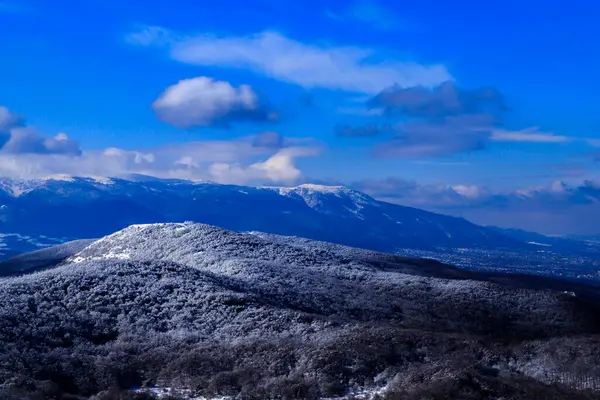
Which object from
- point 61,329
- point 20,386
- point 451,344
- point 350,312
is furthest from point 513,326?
point 20,386

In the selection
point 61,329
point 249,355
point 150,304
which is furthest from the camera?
point 150,304

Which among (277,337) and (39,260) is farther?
(39,260)

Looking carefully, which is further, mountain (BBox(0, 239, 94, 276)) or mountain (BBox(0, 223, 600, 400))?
mountain (BBox(0, 239, 94, 276))

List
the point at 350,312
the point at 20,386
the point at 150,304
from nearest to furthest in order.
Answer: the point at 20,386
the point at 150,304
the point at 350,312

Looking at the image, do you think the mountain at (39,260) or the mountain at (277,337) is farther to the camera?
the mountain at (39,260)

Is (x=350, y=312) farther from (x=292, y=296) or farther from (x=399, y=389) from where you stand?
(x=399, y=389)

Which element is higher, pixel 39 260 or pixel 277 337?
pixel 39 260

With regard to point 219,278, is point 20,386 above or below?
below

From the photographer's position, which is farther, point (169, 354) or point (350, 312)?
point (350, 312)
